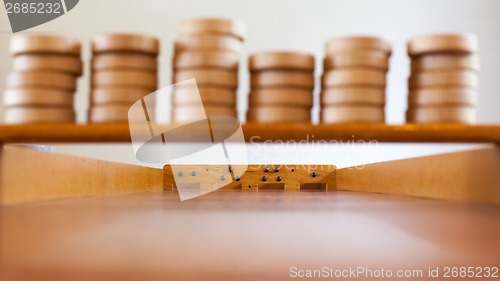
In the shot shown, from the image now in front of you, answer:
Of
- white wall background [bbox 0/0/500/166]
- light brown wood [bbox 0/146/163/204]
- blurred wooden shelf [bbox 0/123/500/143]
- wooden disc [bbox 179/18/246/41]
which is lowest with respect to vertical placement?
light brown wood [bbox 0/146/163/204]

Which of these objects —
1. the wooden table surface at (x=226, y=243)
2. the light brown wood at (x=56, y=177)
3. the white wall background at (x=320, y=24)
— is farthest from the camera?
the white wall background at (x=320, y=24)

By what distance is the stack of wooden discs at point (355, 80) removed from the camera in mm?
779

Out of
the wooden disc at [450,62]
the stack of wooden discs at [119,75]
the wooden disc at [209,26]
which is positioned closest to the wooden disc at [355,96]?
the wooden disc at [450,62]

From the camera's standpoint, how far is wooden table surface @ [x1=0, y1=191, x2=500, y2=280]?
0.66 metres

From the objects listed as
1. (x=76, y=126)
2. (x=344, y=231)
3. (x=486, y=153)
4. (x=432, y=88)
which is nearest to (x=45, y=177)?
(x=76, y=126)

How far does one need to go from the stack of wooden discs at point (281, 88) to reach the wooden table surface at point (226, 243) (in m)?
0.22

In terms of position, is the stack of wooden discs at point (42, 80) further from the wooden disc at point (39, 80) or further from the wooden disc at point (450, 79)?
the wooden disc at point (450, 79)

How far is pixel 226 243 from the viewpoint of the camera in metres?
0.73

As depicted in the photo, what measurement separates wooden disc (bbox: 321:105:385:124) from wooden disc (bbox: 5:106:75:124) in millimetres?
476

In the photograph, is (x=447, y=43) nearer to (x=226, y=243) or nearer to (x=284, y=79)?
(x=284, y=79)

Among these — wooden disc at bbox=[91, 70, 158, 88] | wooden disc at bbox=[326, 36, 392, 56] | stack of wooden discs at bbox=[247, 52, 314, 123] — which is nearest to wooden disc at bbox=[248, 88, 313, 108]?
stack of wooden discs at bbox=[247, 52, 314, 123]

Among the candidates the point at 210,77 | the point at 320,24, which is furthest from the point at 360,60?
the point at 320,24

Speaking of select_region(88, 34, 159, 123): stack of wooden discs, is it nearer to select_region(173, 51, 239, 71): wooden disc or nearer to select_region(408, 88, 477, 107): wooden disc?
select_region(173, 51, 239, 71): wooden disc

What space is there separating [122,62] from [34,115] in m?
0.18
